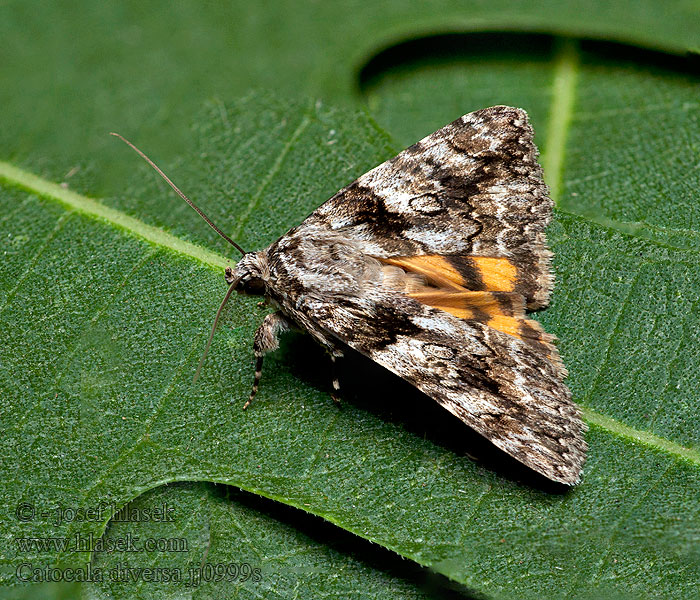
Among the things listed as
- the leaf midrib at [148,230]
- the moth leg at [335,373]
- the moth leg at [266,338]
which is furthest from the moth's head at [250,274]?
the moth leg at [335,373]

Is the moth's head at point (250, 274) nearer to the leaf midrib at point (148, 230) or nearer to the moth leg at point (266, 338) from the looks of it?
the moth leg at point (266, 338)

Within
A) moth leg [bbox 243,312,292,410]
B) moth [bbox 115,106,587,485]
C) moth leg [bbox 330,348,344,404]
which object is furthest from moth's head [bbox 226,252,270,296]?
moth leg [bbox 330,348,344,404]

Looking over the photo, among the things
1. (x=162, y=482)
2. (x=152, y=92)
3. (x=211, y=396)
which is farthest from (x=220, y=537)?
(x=152, y=92)

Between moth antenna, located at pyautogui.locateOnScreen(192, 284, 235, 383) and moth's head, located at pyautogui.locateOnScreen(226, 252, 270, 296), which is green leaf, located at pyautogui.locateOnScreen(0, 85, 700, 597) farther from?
moth's head, located at pyautogui.locateOnScreen(226, 252, 270, 296)

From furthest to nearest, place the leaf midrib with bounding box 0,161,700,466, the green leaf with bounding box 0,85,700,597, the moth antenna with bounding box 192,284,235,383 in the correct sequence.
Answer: the moth antenna with bounding box 192,284,235,383, the leaf midrib with bounding box 0,161,700,466, the green leaf with bounding box 0,85,700,597

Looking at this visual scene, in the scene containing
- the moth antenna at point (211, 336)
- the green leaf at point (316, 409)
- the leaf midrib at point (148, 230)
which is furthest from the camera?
the moth antenna at point (211, 336)

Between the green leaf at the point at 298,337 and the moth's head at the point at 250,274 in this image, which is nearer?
the green leaf at the point at 298,337

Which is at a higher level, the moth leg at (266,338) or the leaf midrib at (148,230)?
the leaf midrib at (148,230)

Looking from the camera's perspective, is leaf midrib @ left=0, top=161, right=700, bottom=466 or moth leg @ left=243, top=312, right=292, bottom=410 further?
moth leg @ left=243, top=312, right=292, bottom=410
